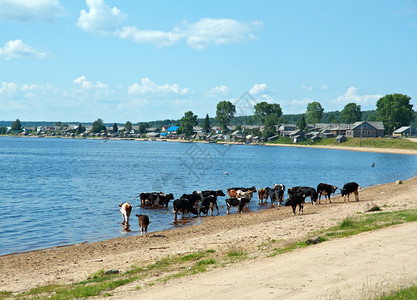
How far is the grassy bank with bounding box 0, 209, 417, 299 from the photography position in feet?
40.7

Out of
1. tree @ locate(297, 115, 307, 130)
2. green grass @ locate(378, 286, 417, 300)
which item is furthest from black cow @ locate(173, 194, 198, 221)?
tree @ locate(297, 115, 307, 130)

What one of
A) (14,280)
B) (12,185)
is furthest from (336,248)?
(12,185)

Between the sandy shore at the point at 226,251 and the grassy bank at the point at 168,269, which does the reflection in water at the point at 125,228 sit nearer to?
the sandy shore at the point at 226,251

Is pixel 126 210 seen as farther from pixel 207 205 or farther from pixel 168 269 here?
pixel 168 269

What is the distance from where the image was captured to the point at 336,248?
49.6 ft

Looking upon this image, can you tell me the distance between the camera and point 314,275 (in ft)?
40.2

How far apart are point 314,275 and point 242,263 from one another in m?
2.69

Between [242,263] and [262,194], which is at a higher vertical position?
[242,263]

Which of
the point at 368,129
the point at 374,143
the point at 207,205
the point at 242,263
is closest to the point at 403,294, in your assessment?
the point at 242,263

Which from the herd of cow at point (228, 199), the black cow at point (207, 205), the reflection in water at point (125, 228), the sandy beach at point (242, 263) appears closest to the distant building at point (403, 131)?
the herd of cow at point (228, 199)

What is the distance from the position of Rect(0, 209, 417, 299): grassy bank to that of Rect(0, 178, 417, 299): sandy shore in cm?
40

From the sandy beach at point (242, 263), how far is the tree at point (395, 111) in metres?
161

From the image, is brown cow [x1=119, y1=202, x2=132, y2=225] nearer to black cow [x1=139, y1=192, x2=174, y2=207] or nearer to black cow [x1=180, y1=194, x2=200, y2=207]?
black cow [x1=180, y1=194, x2=200, y2=207]

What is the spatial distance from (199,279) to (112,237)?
38.3 ft
